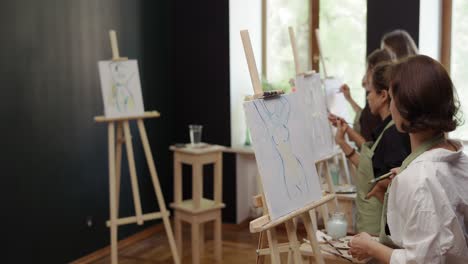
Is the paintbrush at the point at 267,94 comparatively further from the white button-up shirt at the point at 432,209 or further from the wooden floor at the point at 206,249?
the wooden floor at the point at 206,249

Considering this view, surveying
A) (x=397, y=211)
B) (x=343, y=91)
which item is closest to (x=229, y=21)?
(x=343, y=91)

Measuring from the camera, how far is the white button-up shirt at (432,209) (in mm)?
Result: 1645

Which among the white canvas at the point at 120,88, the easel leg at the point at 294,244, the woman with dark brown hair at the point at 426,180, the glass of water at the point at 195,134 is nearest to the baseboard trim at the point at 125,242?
the glass of water at the point at 195,134

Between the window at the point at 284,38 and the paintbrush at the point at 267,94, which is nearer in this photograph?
the paintbrush at the point at 267,94

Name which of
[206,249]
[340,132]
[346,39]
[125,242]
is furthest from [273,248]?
[346,39]

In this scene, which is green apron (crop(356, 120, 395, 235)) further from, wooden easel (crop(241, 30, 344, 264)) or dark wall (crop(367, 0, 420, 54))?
dark wall (crop(367, 0, 420, 54))

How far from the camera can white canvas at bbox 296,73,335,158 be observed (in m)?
3.37

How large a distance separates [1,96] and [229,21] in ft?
7.34

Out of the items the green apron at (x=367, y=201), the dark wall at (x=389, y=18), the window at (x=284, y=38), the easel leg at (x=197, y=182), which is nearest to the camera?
the green apron at (x=367, y=201)

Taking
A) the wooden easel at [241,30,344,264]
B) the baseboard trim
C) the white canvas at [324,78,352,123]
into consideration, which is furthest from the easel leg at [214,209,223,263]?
the wooden easel at [241,30,344,264]

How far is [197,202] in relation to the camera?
13.8 feet

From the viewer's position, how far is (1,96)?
350 centimetres

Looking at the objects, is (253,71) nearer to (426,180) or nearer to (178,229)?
(426,180)

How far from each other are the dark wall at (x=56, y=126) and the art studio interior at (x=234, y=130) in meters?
0.01
